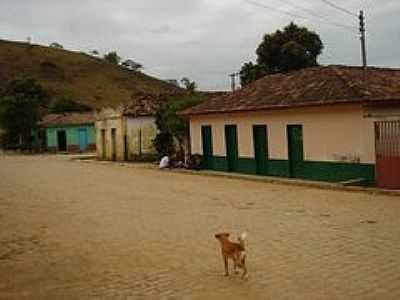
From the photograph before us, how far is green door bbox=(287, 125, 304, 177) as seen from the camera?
70.5 ft

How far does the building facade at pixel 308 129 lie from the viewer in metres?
18.4

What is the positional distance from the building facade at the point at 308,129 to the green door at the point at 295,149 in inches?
1.3

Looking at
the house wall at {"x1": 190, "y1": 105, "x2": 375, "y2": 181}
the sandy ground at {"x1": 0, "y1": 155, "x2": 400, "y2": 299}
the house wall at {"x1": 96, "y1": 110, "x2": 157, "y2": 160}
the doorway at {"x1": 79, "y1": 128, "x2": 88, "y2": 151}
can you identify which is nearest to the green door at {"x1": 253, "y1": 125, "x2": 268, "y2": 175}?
the house wall at {"x1": 190, "y1": 105, "x2": 375, "y2": 181}

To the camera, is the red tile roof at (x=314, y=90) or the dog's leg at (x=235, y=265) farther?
the red tile roof at (x=314, y=90)

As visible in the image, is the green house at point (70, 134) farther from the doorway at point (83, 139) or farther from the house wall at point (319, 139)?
the house wall at point (319, 139)

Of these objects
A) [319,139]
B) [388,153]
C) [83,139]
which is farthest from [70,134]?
[388,153]

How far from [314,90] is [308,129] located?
1.41 m

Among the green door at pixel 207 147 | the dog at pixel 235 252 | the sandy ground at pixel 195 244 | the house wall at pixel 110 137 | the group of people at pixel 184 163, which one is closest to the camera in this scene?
the sandy ground at pixel 195 244

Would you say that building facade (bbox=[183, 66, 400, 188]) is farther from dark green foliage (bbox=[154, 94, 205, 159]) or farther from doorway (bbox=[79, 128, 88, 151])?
doorway (bbox=[79, 128, 88, 151])

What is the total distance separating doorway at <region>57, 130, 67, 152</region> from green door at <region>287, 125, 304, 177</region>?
37058mm

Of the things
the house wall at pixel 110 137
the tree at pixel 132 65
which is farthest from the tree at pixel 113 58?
the house wall at pixel 110 137

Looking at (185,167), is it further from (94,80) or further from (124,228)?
(94,80)

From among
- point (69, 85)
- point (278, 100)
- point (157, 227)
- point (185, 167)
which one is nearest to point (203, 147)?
point (185, 167)

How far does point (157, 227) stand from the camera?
1222 centimetres
